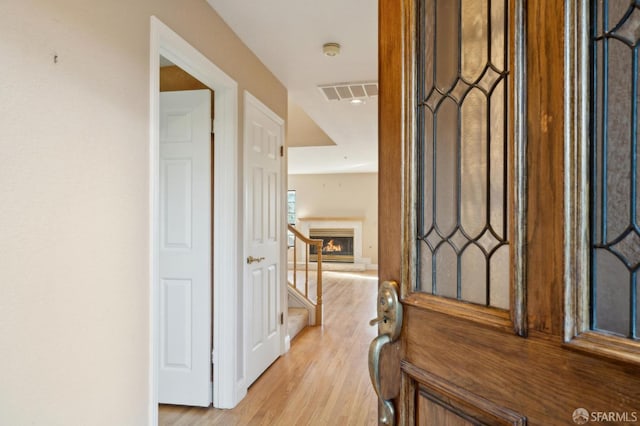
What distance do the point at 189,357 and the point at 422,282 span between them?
2145mm

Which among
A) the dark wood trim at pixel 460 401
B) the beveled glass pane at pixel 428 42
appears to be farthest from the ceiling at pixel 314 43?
the dark wood trim at pixel 460 401

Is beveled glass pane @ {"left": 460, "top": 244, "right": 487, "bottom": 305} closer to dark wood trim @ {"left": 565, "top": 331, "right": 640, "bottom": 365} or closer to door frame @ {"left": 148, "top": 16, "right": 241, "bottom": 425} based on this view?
dark wood trim @ {"left": 565, "top": 331, "right": 640, "bottom": 365}

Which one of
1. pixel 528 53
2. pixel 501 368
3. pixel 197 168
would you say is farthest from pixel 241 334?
pixel 528 53

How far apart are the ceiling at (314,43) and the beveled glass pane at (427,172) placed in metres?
1.61

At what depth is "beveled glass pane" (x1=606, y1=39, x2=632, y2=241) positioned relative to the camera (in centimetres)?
45

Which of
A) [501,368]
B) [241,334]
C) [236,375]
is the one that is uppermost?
[501,368]

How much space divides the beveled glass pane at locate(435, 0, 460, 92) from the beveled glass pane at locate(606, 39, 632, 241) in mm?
269

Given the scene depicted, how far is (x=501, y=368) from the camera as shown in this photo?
22.2 inches

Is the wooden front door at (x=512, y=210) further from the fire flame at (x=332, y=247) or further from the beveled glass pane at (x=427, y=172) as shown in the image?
the fire flame at (x=332, y=247)

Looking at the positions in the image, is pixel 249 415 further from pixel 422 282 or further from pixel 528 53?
pixel 528 53

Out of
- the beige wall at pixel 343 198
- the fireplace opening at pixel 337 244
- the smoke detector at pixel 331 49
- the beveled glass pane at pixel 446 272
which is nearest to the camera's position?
the beveled glass pane at pixel 446 272

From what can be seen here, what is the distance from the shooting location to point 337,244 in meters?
9.79

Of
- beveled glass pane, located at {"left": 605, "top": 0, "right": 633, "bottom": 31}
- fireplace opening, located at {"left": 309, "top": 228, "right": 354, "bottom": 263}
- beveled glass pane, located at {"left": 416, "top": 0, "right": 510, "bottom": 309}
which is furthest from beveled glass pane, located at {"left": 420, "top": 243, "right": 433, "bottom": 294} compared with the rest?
fireplace opening, located at {"left": 309, "top": 228, "right": 354, "bottom": 263}

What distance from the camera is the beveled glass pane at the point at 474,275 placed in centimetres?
63
